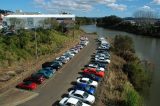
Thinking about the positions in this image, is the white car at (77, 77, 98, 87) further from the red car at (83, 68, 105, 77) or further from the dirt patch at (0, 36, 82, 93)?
the dirt patch at (0, 36, 82, 93)

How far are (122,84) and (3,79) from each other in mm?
14453

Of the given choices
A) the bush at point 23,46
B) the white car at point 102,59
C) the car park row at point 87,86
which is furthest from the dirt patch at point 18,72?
the white car at point 102,59

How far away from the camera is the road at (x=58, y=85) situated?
82.4 ft

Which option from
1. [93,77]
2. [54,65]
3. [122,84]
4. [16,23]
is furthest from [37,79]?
[16,23]

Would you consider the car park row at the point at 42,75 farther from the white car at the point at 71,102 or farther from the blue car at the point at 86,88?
the white car at the point at 71,102

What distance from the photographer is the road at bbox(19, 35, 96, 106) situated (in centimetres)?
2511

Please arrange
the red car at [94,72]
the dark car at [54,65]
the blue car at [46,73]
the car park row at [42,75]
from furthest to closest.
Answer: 1. the dark car at [54,65]
2. the red car at [94,72]
3. the blue car at [46,73]
4. the car park row at [42,75]

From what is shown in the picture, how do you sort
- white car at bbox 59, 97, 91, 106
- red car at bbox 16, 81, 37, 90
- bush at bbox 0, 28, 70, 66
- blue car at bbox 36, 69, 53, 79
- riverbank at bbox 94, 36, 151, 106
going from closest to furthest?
1. white car at bbox 59, 97, 91, 106
2. riverbank at bbox 94, 36, 151, 106
3. red car at bbox 16, 81, 37, 90
4. blue car at bbox 36, 69, 53, 79
5. bush at bbox 0, 28, 70, 66

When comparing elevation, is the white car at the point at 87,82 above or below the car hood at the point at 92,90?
above

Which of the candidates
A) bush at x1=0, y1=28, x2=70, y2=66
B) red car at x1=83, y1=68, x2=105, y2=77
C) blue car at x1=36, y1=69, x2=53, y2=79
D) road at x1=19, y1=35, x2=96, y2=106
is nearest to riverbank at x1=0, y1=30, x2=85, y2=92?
bush at x1=0, y1=28, x2=70, y2=66

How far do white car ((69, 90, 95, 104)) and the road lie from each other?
4.93ft

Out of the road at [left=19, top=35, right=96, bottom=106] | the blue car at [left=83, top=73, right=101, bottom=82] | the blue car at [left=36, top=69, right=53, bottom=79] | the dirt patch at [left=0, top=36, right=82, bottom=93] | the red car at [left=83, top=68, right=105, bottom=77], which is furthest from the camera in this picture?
the red car at [left=83, top=68, right=105, bottom=77]

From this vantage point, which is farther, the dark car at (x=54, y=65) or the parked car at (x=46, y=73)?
the dark car at (x=54, y=65)

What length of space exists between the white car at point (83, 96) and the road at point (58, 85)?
1.50 metres
